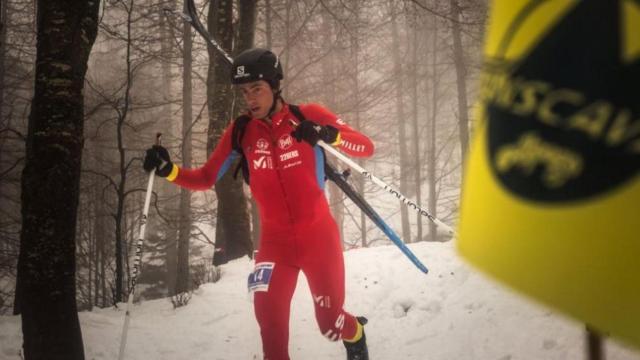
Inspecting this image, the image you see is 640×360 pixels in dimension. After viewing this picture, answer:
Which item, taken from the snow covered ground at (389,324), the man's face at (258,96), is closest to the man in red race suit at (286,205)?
the man's face at (258,96)

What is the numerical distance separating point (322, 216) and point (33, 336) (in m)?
2.51

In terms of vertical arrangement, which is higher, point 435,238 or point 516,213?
point 516,213

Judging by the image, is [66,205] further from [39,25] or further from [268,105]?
[268,105]

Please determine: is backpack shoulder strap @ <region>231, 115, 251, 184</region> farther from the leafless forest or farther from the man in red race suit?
the leafless forest

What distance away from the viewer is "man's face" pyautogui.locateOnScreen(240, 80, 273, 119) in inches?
134

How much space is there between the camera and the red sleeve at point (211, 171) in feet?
12.3

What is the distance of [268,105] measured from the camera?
3.50 m

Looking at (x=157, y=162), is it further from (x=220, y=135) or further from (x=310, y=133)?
(x=220, y=135)

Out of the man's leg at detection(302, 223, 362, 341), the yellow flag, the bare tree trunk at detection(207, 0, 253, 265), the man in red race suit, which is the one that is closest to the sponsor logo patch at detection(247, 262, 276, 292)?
the man in red race suit

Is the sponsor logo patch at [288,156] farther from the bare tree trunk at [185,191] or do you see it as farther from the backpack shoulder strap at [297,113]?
the bare tree trunk at [185,191]

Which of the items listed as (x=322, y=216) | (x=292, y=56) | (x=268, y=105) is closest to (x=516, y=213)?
(x=322, y=216)

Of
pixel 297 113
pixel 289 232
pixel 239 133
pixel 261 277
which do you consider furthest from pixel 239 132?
pixel 261 277

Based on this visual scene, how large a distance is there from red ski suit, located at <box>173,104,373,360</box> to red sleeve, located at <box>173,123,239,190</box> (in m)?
0.22

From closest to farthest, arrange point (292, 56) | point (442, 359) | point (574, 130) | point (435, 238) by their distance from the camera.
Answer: point (574, 130) → point (442, 359) → point (292, 56) → point (435, 238)
